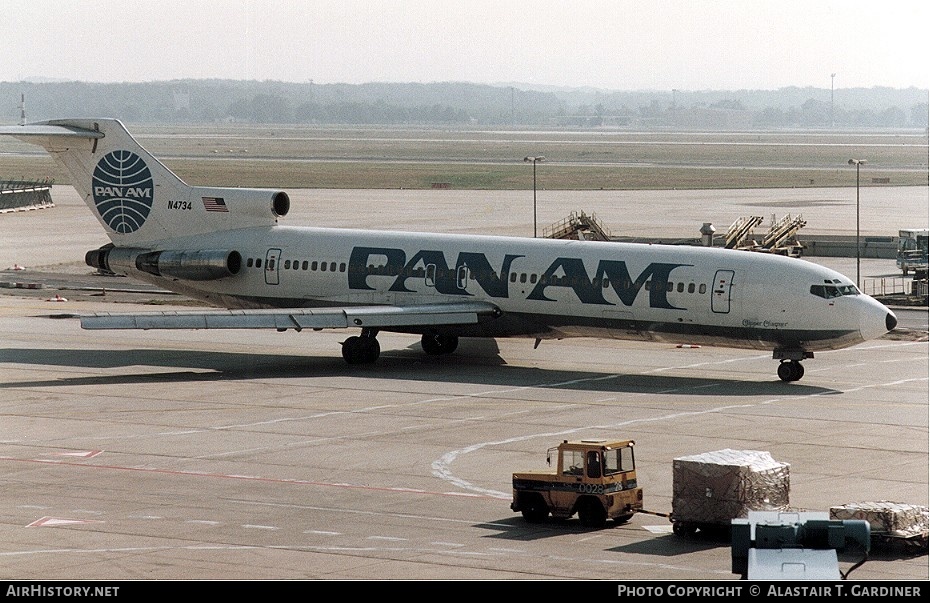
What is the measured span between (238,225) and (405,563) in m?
31.0

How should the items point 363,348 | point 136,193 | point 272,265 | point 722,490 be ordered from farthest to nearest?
point 136,193
point 272,265
point 363,348
point 722,490

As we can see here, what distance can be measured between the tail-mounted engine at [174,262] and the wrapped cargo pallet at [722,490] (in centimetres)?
2819

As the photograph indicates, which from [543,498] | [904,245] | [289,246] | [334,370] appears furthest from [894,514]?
[904,245]

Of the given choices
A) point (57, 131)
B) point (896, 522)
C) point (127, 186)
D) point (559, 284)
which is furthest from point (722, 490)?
point (57, 131)

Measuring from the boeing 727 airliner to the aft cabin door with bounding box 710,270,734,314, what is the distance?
0.04 m

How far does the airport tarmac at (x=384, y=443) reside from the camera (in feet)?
76.6

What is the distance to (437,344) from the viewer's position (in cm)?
5003

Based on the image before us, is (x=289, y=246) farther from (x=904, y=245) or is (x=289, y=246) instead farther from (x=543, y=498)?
(x=904, y=245)

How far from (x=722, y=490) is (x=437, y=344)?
84.5 ft

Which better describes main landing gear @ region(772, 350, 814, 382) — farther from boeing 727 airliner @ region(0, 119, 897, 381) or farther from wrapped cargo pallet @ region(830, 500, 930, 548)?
wrapped cargo pallet @ region(830, 500, 930, 548)

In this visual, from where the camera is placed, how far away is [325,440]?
1362 inches

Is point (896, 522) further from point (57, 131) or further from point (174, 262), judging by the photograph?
point (57, 131)

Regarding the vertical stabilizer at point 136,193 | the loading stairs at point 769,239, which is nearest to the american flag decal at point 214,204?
the vertical stabilizer at point 136,193

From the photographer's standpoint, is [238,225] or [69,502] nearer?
[69,502]
